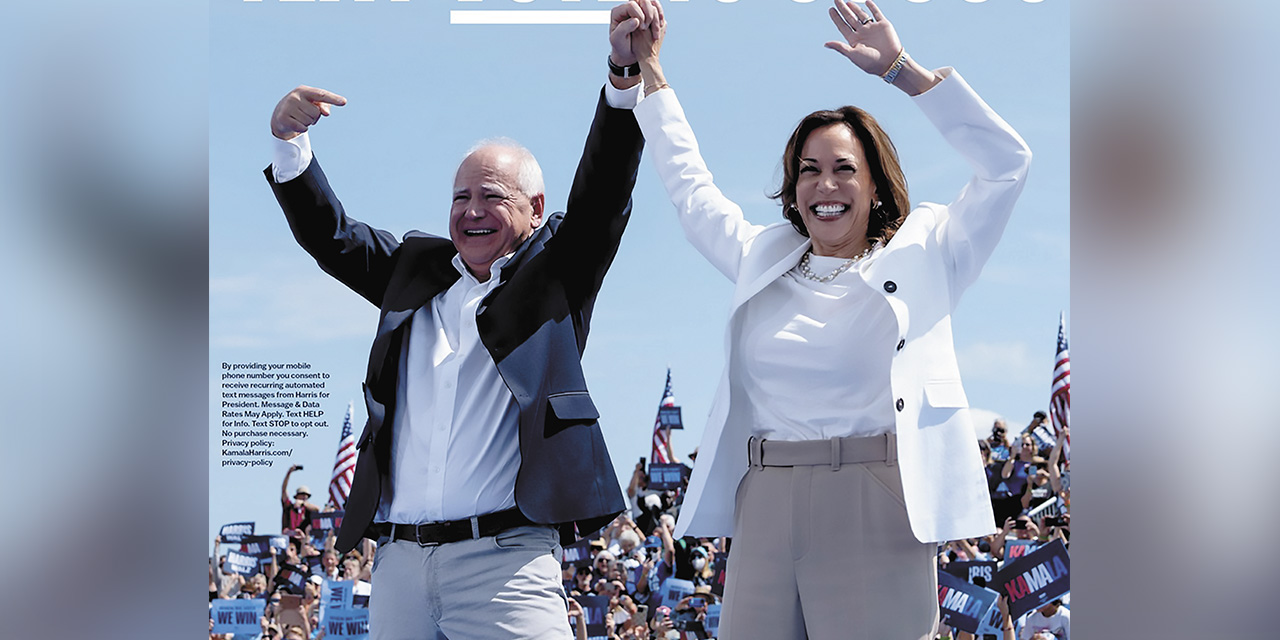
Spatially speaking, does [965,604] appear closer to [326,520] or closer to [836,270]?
[836,270]

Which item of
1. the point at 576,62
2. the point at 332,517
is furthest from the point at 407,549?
the point at 576,62

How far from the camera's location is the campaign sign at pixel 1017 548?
4.25 metres

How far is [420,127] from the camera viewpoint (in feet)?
13.6

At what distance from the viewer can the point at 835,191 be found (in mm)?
2365

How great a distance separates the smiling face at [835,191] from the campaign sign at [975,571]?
2424mm

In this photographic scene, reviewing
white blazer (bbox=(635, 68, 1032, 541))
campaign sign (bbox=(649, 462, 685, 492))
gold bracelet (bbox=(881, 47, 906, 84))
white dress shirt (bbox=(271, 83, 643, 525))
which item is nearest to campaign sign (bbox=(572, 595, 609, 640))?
campaign sign (bbox=(649, 462, 685, 492))

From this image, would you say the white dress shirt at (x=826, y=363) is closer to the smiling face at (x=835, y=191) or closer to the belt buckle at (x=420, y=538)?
the smiling face at (x=835, y=191)

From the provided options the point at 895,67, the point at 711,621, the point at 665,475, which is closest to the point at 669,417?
the point at 665,475

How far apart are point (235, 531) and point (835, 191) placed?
2.73 metres

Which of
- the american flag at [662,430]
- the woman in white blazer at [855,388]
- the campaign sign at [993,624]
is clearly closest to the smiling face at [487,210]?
the woman in white blazer at [855,388]

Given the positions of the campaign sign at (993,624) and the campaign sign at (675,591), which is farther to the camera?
the campaign sign at (675,591)

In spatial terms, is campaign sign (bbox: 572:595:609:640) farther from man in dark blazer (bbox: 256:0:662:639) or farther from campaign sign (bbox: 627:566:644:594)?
man in dark blazer (bbox: 256:0:662:639)

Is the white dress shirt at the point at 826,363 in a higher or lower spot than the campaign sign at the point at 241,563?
higher
